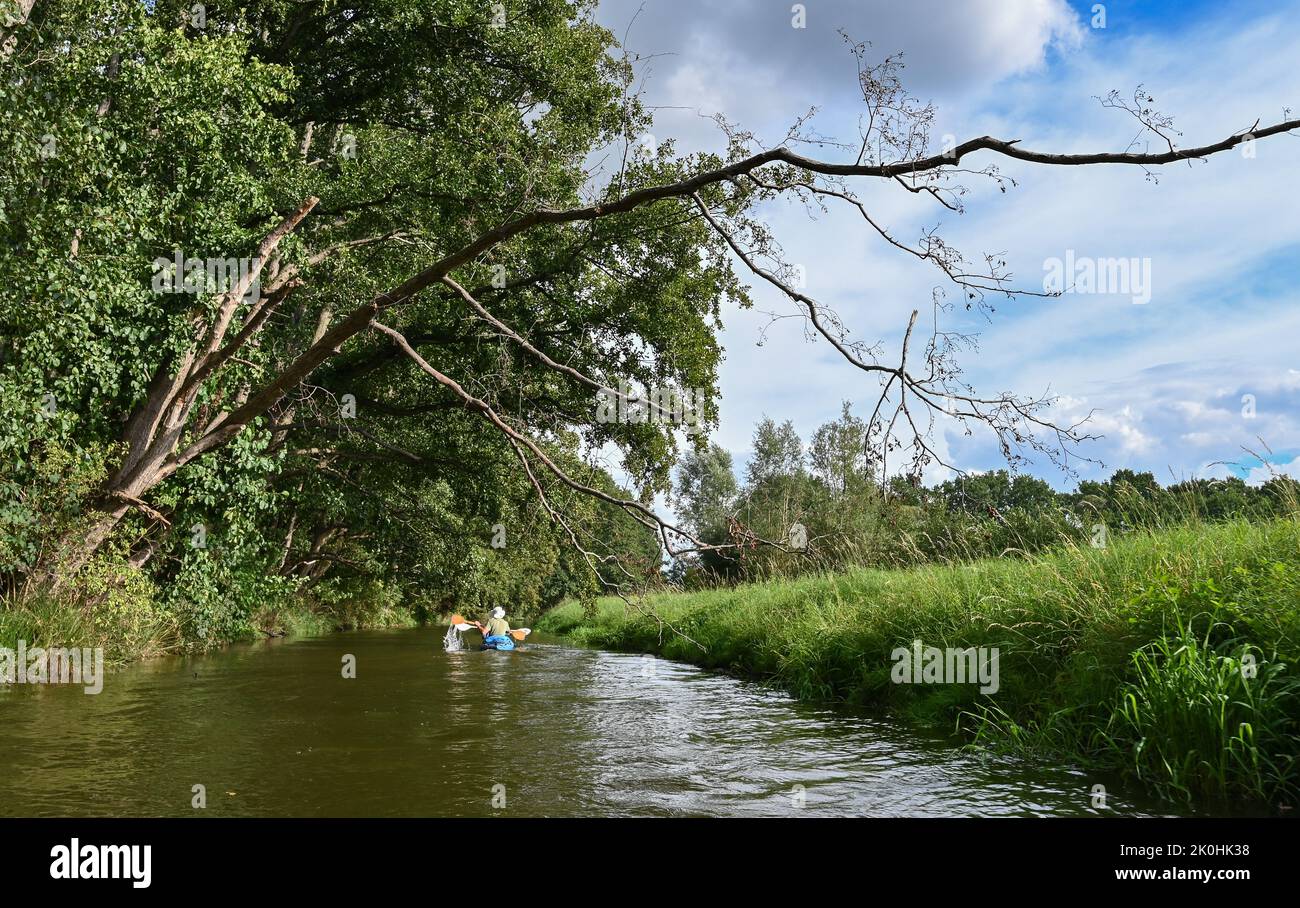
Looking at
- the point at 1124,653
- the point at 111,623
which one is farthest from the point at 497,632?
the point at 1124,653

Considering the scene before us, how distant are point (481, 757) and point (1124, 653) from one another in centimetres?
462

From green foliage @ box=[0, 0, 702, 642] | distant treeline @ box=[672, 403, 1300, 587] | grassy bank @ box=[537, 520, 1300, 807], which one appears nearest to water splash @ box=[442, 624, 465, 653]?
green foliage @ box=[0, 0, 702, 642]

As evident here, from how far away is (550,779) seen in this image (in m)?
5.68

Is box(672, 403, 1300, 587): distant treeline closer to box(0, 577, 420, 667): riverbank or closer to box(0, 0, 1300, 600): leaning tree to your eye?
box(0, 0, 1300, 600): leaning tree

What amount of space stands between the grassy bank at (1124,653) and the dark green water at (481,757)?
1.50ft

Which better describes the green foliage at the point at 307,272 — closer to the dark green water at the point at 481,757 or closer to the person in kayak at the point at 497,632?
the person in kayak at the point at 497,632

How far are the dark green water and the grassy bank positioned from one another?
46 cm

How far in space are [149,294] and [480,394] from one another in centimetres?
542

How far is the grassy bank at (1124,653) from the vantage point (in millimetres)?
4820

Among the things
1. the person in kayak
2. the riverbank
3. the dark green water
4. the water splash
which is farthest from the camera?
the person in kayak

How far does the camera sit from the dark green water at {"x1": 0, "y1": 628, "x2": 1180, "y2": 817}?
4969mm

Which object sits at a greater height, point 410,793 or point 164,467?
point 164,467
